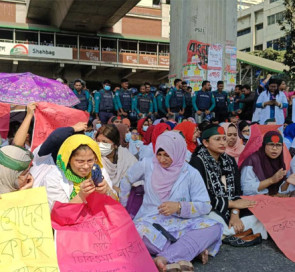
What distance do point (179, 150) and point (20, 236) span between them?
4.32 ft

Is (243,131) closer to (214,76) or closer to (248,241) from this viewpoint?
(248,241)

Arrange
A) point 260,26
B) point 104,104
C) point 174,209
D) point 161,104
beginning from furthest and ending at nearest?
point 260,26 → point 161,104 → point 104,104 → point 174,209

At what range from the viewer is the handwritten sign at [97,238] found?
7.88 feet

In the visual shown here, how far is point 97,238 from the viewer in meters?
2.51

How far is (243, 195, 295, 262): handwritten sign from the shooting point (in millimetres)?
3197

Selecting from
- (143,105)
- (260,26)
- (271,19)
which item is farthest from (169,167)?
(260,26)

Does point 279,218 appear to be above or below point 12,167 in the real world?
below

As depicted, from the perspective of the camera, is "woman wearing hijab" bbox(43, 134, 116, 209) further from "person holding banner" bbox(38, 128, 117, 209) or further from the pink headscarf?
the pink headscarf

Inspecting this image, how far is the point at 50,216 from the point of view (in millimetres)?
2541

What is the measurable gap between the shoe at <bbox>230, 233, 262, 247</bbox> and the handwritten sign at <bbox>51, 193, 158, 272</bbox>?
104 centimetres

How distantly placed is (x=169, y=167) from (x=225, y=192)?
780 mm

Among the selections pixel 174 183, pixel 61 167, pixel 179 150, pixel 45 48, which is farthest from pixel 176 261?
pixel 45 48

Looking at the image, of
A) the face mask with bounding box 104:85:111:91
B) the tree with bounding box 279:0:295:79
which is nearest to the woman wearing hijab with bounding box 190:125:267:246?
the face mask with bounding box 104:85:111:91

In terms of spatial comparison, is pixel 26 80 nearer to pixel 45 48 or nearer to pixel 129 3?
pixel 129 3
